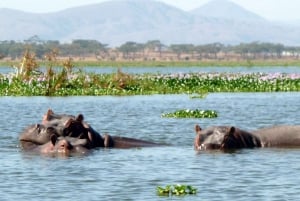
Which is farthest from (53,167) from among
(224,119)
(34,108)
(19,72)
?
(19,72)

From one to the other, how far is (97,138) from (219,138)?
9.35 feet

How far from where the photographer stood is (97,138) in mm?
23391

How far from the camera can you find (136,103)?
42.3 m

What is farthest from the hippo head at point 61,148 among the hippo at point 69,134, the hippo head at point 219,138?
the hippo head at point 219,138

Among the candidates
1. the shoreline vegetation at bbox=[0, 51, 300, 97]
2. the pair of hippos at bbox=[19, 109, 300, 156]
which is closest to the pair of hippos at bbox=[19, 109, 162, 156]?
the pair of hippos at bbox=[19, 109, 300, 156]

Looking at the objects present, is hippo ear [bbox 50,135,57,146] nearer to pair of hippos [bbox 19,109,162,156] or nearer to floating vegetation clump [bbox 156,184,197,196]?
pair of hippos [bbox 19,109,162,156]

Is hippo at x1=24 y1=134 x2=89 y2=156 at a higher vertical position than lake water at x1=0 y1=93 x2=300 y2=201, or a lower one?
higher

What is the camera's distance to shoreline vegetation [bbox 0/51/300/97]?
47438 mm

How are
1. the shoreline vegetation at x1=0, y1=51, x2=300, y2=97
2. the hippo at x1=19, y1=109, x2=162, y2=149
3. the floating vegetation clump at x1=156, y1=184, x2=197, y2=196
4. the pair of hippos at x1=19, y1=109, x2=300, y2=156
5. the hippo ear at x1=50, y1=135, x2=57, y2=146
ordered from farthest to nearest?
the shoreline vegetation at x1=0, y1=51, x2=300, y2=97 → the hippo at x1=19, y1=109, x2=162, y2=149 → the pair of hippos at x1=19, y1=109, x2=300, y2=156 → the hippo ear at x1=50, y1=135, x2=57, y2=146 → the floating vegetation clump at x1=156, y1=184, x2=197, y2=196

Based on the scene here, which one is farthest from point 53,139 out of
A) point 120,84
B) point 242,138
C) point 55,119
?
point 120,84

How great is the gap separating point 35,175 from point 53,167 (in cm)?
114

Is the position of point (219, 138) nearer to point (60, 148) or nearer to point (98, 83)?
point (60, 148)

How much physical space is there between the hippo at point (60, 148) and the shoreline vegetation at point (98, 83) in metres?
23.1

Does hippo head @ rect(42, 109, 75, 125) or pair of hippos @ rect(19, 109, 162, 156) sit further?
hippo head @ rect(42, 109, 75, 125)
